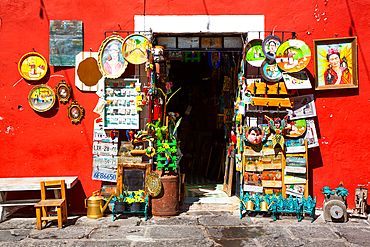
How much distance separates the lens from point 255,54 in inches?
234

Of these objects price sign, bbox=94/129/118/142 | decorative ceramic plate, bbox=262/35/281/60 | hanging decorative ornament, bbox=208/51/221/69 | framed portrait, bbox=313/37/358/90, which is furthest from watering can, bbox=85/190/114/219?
framed portrait, bbox=313/37/358/90

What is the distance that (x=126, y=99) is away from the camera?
6082 millimetres

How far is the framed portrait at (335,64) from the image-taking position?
6031 mm

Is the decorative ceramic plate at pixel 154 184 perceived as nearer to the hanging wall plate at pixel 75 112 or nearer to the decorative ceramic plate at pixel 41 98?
the hanging wall plate at pixel 75 112

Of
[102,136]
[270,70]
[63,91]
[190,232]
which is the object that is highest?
[270,70]

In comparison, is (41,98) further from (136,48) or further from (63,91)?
(136,48)

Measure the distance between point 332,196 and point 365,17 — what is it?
3.31 metres

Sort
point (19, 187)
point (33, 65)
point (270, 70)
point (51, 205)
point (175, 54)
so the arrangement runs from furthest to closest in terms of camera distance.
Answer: point (175, 54), point (33, 65), point (270, 70), point (19, 187), point (51, 205)

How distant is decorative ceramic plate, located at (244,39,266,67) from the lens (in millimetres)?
5914

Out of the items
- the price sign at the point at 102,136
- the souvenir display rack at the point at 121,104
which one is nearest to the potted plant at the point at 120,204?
the price sign at the point at 102,136

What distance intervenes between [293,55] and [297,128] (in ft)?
4.30

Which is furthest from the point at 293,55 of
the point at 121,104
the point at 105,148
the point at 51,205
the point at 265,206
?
the point at 51,205

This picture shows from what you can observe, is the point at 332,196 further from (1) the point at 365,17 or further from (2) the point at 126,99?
(2) the point at 126,99

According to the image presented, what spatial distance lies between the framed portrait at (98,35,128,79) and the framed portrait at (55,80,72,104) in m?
0.73
